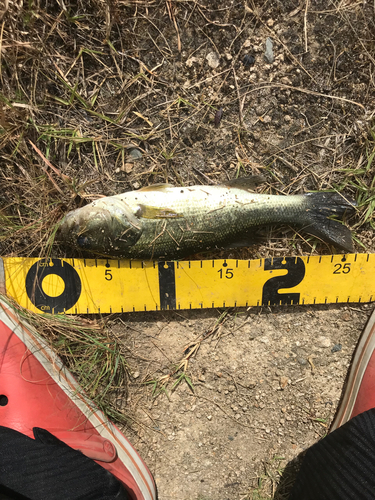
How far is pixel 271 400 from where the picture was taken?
8.71 feet

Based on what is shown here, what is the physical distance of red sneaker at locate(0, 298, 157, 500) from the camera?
7.91 ft

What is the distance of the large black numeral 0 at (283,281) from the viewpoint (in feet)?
8.27

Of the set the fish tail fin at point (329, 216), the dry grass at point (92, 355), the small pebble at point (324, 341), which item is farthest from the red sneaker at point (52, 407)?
the fish tail fin at point (329, 216)

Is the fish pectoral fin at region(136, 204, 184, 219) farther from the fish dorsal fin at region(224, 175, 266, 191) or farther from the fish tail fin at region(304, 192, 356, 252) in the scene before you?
the fish tail fin at region(304, 192, 356, 252)

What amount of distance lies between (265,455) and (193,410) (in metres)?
→ 0.74

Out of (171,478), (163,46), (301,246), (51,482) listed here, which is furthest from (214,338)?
(163,46)

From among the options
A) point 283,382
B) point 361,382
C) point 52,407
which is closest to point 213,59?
point 283,382

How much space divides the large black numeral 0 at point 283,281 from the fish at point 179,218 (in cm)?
31

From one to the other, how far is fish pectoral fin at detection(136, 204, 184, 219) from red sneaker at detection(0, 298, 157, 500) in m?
1.35

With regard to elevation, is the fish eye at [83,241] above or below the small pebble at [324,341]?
above

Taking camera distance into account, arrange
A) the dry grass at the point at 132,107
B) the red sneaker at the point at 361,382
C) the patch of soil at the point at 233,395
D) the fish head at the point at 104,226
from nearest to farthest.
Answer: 1. the fish head at the point at 104,226
2. the dry grass at the point at 132,107
3. the red sneaker at the point at 361,382
4. the patch of soil at the point at 233,395

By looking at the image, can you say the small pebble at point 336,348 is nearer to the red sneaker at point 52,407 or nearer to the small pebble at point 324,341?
the small pebble at point 324,341

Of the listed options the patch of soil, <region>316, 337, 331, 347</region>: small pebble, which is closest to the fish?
the patch of soil

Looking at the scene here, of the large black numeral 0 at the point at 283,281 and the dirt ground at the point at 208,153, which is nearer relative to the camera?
the dirt ground at the point at 208,153
